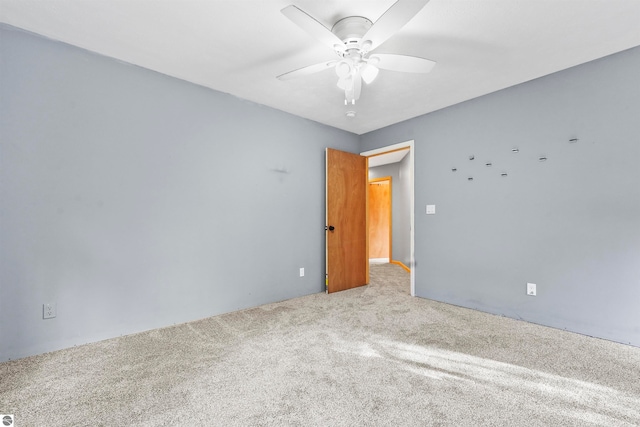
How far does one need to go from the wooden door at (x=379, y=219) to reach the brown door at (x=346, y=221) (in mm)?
2780

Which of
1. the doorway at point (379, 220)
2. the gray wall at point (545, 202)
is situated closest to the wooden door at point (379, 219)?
the doorway at point (379, 220)

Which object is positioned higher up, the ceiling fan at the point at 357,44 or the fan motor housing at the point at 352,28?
the fan motor housing at the point at 352,28

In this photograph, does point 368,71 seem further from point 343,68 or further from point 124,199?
point 124,199

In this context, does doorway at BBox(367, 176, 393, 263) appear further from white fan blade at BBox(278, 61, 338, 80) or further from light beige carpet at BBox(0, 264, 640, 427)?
white fan blade at BBox(278, 61, 338, 80)

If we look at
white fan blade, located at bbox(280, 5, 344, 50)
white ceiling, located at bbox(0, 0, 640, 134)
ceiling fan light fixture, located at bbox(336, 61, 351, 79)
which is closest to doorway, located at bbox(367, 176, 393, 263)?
white ceiling, located at bbox(0, 0, 640, 134)

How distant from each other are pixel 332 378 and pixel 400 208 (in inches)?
197

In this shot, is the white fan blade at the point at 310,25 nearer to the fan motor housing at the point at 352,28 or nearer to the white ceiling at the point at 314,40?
the fan motor housing at the point at 352,28

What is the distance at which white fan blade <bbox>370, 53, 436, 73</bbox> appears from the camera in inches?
74.8

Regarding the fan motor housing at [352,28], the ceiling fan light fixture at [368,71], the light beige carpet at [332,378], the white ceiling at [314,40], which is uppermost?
the white ceiling at [314,40]

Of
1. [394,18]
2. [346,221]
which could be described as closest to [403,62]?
[394,18]

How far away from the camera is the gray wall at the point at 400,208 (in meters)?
6.03

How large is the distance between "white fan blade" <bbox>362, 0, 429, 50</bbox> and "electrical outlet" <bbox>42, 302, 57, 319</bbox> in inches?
117

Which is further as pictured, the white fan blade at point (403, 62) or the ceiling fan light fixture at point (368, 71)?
the ceiling fan light fixture at point (368, 71)

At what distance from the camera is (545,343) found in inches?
90.6
